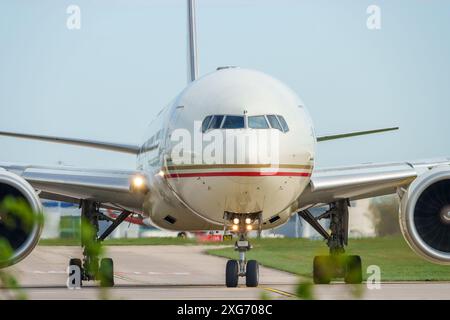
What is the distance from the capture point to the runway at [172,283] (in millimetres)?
14531

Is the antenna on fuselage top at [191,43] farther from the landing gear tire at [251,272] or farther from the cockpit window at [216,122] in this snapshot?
the landing gear tire at [251,272]

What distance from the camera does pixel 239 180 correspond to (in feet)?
51.3

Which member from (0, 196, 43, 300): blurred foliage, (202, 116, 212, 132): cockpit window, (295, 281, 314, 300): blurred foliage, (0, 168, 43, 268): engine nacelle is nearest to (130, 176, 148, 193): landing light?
(0, 168, 43, 268): engine nacelle

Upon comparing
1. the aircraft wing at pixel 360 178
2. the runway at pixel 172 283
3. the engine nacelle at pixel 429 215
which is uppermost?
the aircraft wing at pixel 360 178

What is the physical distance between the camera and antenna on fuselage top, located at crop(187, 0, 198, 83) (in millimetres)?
26641

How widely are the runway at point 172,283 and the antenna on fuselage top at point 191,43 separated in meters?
5.04

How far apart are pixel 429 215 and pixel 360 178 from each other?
5.78 feet

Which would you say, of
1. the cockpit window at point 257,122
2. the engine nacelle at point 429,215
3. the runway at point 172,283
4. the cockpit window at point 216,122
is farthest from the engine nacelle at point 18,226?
the engine nacelle at point 429,215

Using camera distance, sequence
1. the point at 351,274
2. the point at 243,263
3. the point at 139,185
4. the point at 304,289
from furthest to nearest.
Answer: the point at 139,185 < the point at 243,263 < the point at 351,274 < the point at 304,289

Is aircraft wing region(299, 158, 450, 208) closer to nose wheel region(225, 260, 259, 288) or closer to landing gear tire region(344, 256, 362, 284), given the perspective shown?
nose wheel region(225, 260, 259, 288)

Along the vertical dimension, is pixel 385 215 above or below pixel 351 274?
below

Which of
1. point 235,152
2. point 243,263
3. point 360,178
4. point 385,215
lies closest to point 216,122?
point 235,152

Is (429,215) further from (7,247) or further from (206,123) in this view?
(7,247)

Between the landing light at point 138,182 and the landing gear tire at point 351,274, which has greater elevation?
the landing light at point 138,182
